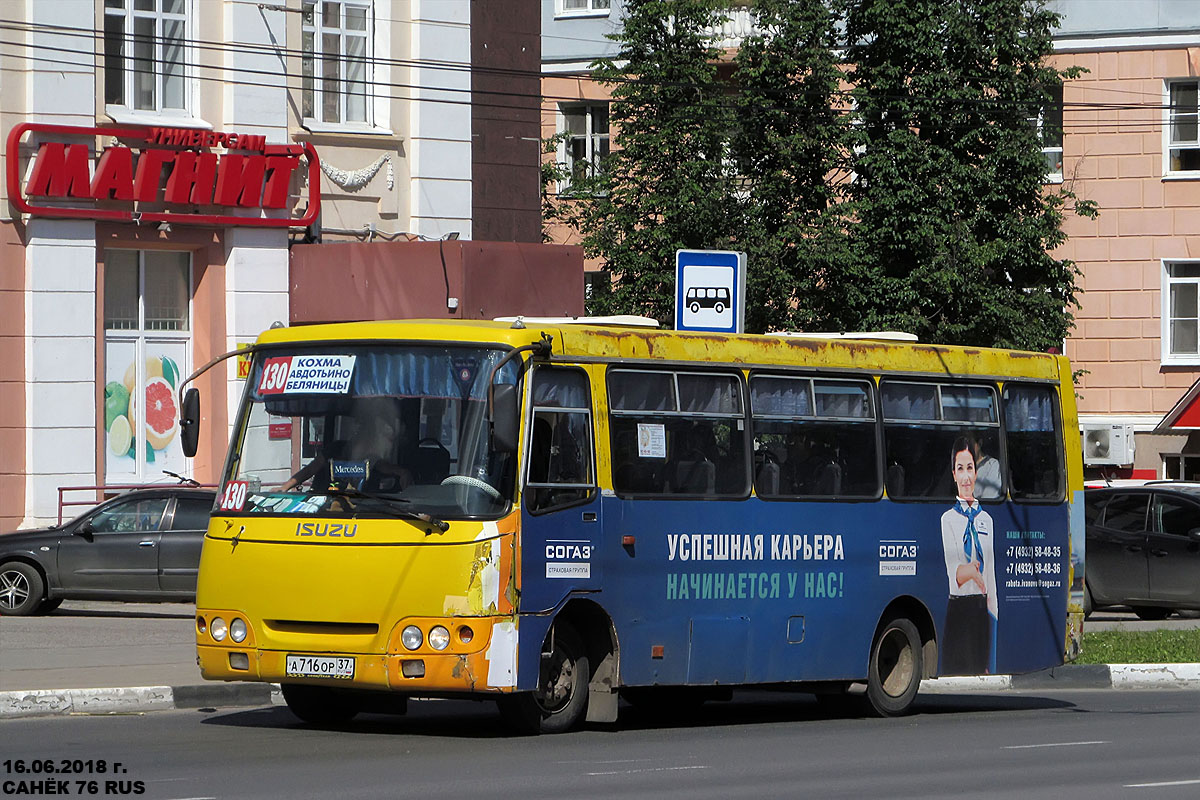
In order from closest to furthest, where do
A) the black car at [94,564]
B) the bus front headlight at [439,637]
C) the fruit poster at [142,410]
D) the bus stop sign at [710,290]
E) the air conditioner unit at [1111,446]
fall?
the bus front headlight at [439,637] < the bus stop sign at [710,290] < the black car at [94,564] < the fruit poster at [142,410] < the air conditioner unit at [1111,446]

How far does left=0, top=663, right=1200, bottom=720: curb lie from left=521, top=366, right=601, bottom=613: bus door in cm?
341

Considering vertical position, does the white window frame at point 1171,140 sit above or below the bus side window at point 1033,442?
above

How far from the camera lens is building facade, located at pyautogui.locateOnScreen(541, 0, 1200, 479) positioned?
3934 cm

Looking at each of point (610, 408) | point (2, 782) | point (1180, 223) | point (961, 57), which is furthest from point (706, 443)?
point (1180, 223)

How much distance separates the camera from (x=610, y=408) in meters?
13.4

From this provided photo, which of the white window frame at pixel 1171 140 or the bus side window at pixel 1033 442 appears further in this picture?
the white window frame at pixel 1171 140

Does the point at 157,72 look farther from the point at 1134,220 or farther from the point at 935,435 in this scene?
the point at 1134,220

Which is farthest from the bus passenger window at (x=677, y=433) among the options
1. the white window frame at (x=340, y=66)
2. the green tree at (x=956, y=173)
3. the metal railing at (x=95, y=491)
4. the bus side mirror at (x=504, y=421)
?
the green tree at (x=956, y=173)

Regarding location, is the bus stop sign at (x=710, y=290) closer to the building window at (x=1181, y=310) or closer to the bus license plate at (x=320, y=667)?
the bus license plate at (x=320, y=667)

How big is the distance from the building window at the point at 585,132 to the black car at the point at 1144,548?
20.7 meters

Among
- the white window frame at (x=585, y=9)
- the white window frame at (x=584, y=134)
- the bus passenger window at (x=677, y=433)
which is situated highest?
the white window frame at (x=585, y=9)

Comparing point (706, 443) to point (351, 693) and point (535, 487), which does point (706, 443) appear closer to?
point (535, 487)

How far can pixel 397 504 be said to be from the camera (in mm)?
12484

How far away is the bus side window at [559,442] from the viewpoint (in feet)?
41.9
